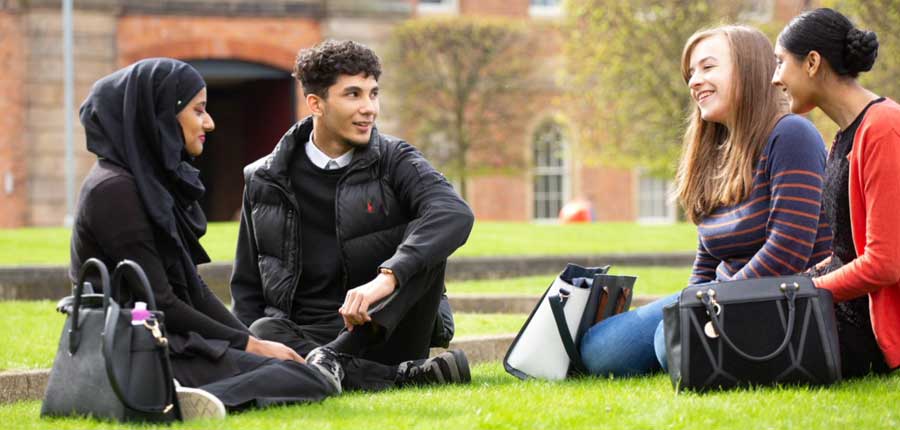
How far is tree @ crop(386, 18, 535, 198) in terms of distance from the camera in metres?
27.3

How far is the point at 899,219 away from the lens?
17.4 ft

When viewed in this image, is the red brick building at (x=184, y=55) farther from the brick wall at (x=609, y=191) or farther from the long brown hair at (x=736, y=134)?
the long brown hair at (x=736, y=134)

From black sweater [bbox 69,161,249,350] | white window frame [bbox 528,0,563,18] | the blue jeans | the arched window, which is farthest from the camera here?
the arched window

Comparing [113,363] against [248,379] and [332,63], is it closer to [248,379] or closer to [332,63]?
[248,379]

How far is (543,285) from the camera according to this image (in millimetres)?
12320

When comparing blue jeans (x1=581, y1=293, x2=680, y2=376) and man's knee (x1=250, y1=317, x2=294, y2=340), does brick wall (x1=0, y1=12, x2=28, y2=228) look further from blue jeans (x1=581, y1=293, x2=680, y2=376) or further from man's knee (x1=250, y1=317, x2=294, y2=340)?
blue jeans (x1=581, y1=293, x2=680, y2=376)

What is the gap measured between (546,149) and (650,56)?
25.8 ft

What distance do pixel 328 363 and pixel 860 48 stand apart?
97.2 inches

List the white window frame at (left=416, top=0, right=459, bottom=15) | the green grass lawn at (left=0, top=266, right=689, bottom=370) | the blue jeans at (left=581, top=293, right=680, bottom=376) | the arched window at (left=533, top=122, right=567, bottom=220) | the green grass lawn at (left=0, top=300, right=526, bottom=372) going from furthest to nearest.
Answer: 1. the arched window at (left=533, top=122, right=567, bottom=220)
2. the white window frame at (left=416, top=0, right=459, bottom=15)
3. the green grass lawn at (left=0, top=266, right=689, bottom=370)
4. the green grass lawn at (left=0, top=300, right=526, bottom=372)
5. the blue jeans at (left=581, top=293, right=680, bottom=376)

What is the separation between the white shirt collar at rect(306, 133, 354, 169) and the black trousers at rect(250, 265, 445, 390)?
68cm

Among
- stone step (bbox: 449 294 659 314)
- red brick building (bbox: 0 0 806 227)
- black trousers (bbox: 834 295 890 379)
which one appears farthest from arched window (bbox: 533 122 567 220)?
black trousers (bbox: 834 295 890 379)

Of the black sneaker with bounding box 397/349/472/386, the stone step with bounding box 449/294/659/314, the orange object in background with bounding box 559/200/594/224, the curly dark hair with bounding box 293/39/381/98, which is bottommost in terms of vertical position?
the orange object in background with bounding box 559/200/594/224

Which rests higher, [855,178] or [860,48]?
[860,48]

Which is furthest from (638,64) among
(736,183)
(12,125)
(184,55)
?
(736,183)
